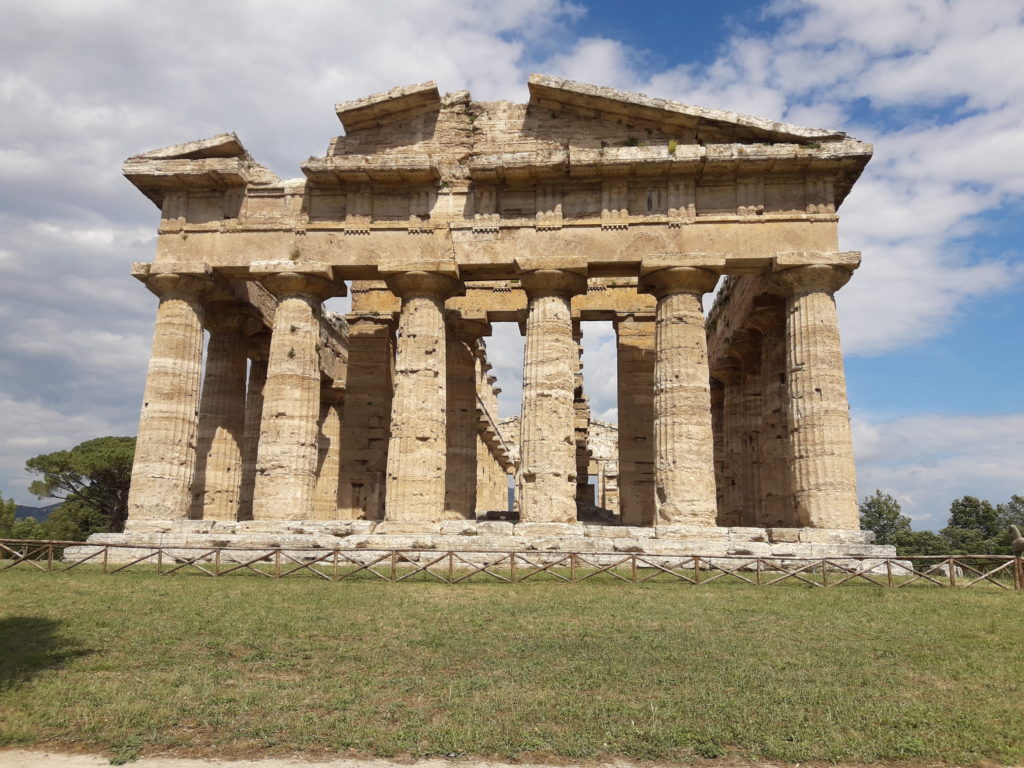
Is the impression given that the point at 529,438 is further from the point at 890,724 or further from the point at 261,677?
the point at 890,724

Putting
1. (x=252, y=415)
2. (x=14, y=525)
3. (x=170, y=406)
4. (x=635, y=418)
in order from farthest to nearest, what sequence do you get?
(x=14, y=525), (x=252, y=415), (x=635, y=418), (x=170, y=406)

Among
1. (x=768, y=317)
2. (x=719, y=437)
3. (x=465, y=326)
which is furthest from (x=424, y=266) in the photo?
(x=719, y=437)

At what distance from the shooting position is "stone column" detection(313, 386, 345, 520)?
29781 mm

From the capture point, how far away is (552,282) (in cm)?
2202

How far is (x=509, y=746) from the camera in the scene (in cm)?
714

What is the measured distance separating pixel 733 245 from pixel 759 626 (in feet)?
41.2

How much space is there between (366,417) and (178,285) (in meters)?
7.92

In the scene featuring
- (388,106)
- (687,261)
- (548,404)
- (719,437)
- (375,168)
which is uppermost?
(388,106)

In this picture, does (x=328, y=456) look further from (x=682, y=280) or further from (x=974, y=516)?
(x=974, y=516)

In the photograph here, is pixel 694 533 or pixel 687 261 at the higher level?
pixel 687 261

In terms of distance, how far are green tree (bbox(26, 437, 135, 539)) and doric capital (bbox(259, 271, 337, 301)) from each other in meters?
31.0

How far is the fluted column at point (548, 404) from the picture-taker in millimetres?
20578

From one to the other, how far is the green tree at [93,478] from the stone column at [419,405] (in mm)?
33511

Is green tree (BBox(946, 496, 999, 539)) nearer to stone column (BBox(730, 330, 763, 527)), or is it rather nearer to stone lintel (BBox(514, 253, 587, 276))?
stone column (BBox(730, 330, 763, 527))
